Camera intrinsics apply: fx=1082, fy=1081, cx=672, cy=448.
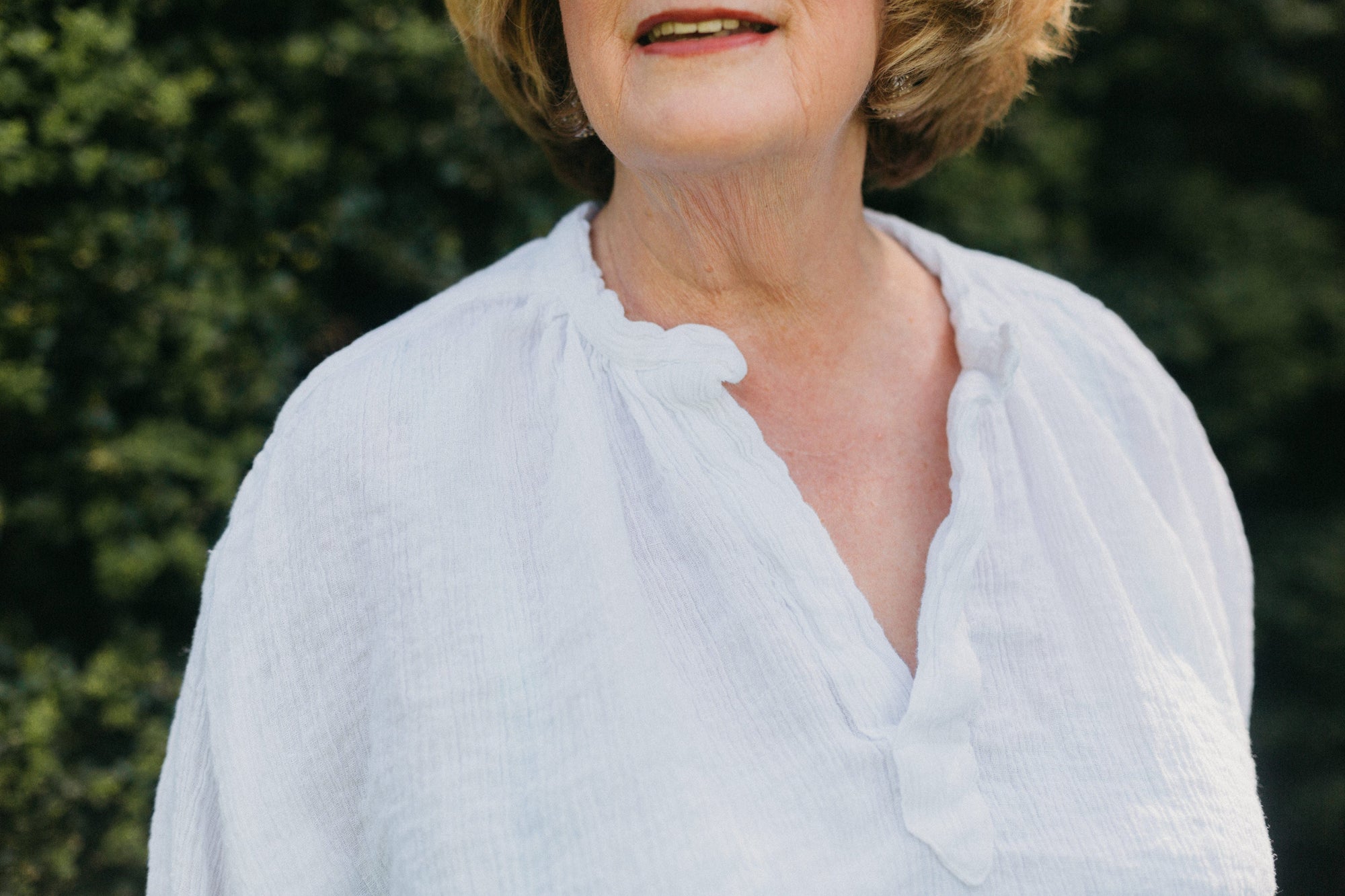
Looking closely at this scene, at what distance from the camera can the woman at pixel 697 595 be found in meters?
1.28

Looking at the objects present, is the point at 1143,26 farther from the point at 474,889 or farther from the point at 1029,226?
the point at 474,889

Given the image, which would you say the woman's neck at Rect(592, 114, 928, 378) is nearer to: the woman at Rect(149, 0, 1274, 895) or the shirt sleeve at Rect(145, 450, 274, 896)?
the woman at Rect(149, 0, 1274, 895)

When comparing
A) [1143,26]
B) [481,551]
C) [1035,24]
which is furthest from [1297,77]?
[481,551]

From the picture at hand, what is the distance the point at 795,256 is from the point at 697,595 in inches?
22.3

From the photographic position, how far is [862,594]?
55.5 inches

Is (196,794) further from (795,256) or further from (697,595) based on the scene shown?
(795,256)

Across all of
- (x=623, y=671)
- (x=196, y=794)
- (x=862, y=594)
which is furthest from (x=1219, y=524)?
(x=196, y=794)

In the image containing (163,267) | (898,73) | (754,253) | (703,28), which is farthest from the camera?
(163,267)

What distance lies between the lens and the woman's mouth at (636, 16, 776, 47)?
4.50 ft

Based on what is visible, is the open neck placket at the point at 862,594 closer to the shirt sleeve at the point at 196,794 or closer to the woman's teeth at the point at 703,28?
the woman's teeth at the point at 703,28

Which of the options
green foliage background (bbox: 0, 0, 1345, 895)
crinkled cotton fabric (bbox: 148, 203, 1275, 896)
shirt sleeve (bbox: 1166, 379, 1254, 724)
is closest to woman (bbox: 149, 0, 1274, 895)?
crinkled cotton fabric (bbox: 148, 203, 1275, 896)

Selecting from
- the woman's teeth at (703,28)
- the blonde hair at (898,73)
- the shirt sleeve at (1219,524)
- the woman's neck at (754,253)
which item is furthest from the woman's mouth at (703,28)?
the shirt sleeve at (1219,524)

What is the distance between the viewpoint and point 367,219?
2488 mm

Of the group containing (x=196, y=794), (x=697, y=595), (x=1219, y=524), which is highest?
(x=697, y=595)
